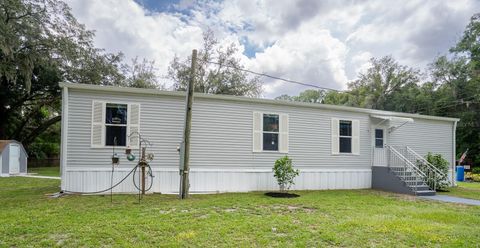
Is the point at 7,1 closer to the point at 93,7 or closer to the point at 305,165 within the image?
the point at 93,7

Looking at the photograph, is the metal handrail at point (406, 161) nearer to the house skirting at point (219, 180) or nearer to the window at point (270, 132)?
the house skirting at point (219, 180)

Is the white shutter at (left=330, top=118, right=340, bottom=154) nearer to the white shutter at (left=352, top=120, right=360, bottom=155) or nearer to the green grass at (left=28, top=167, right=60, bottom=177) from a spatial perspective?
the white shutter at (left=352, top=120, right=360, bottom=155)

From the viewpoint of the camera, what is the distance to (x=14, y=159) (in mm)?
14461

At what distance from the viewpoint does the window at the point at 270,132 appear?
907 centimetres

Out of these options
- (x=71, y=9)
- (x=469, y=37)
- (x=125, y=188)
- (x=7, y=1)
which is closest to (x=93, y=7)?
(x=7, y=1)

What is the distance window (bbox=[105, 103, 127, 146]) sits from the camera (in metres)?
7.63

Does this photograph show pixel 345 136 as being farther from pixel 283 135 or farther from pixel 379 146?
pixel 283 135

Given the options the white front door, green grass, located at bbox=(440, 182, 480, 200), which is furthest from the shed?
green grass, located at bbox=(440, 182, 480, 200)

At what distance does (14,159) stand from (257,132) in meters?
13.1

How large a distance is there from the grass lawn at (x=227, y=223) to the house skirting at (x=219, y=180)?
638mm

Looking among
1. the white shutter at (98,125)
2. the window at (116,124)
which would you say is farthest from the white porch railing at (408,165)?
the white shutter at (98,125)

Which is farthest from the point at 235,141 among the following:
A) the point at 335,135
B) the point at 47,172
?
the point at 47,172

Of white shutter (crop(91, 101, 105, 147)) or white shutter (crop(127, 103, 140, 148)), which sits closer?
white shutter (crop(91, 101, 105, 147))

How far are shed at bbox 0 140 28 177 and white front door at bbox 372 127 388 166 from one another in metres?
16.3
